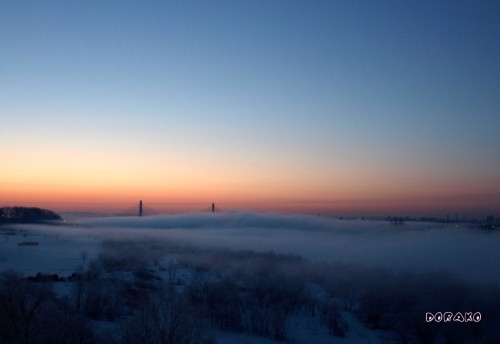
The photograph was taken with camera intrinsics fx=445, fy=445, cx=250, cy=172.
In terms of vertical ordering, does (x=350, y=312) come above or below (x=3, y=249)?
below

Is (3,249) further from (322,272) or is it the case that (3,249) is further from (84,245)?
(322,272)

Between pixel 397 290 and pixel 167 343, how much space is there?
44.3 m

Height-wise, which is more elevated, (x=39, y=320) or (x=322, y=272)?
(x=39, y=320)

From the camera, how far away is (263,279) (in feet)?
237

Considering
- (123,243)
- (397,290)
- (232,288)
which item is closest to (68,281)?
(232,288)

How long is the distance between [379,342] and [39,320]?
1429 inches

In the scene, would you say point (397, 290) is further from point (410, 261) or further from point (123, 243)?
point (123, 243)

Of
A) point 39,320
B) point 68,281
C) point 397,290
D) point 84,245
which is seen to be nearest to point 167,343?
point 39,320

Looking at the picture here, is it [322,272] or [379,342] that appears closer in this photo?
[379,342]

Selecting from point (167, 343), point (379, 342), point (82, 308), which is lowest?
point (379, 342)

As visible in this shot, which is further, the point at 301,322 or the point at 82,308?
the point at 301,322

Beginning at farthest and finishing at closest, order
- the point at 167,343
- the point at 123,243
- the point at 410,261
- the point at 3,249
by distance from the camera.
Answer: the point at 123,243
the point at 3,249
the point at 410,261
the point at 167,343

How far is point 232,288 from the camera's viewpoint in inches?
2552

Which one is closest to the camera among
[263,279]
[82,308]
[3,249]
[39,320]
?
[39,320]
